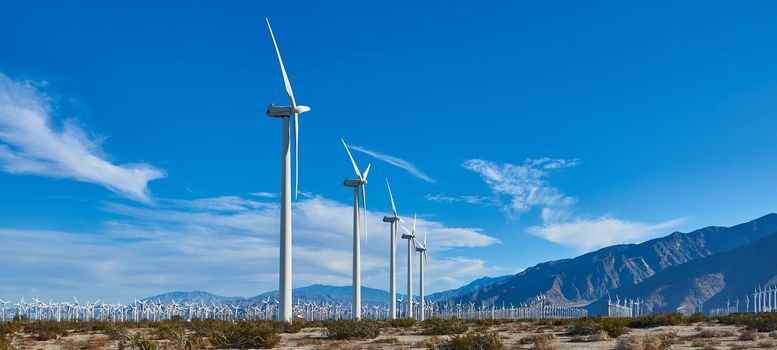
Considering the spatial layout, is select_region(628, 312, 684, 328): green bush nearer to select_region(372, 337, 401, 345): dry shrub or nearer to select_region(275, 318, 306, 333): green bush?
select_region(372, 337, 401, 345): dry shrub

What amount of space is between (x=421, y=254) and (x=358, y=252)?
149 feet

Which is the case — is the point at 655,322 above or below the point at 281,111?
below

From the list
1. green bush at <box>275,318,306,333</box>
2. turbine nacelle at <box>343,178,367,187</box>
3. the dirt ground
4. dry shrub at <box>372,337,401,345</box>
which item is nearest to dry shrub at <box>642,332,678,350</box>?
the dirt ground

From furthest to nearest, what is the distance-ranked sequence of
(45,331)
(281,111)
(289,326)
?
(281,111), (45,331), (289,326)

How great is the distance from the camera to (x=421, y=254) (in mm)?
121500

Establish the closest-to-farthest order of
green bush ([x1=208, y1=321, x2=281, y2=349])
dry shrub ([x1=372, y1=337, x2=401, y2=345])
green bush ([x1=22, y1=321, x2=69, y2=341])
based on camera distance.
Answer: green bush ([x1=208, y1=321, x2=281, y2=349]) < dry shrub ([x1=372, y1=337, x2=401, y2=345]) < green bush ([x1=22, y1=321, x2=69, y2=341])

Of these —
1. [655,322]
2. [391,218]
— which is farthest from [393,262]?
[655,322]

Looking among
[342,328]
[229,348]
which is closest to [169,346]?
[229,348]

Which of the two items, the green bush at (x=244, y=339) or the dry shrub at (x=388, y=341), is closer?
the green bush at (x=244, y=339)

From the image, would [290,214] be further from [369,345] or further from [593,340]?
[593,340]

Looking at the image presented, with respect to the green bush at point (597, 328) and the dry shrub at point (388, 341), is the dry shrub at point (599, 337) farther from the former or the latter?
the dry shrub at point (388, 341)

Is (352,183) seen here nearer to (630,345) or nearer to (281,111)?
(281,111)

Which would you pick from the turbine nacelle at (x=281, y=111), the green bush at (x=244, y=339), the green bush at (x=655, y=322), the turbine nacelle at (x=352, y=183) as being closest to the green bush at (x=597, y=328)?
the green bush at (x=655, y=322)

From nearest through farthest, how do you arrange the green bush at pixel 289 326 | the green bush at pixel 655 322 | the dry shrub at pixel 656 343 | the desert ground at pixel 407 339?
1. the dry shrub at pixel 656 343
2. the desert ground at pixel 407 339
3. the green bush at pixel 289 326
4. the green bush at pixel 655 322
